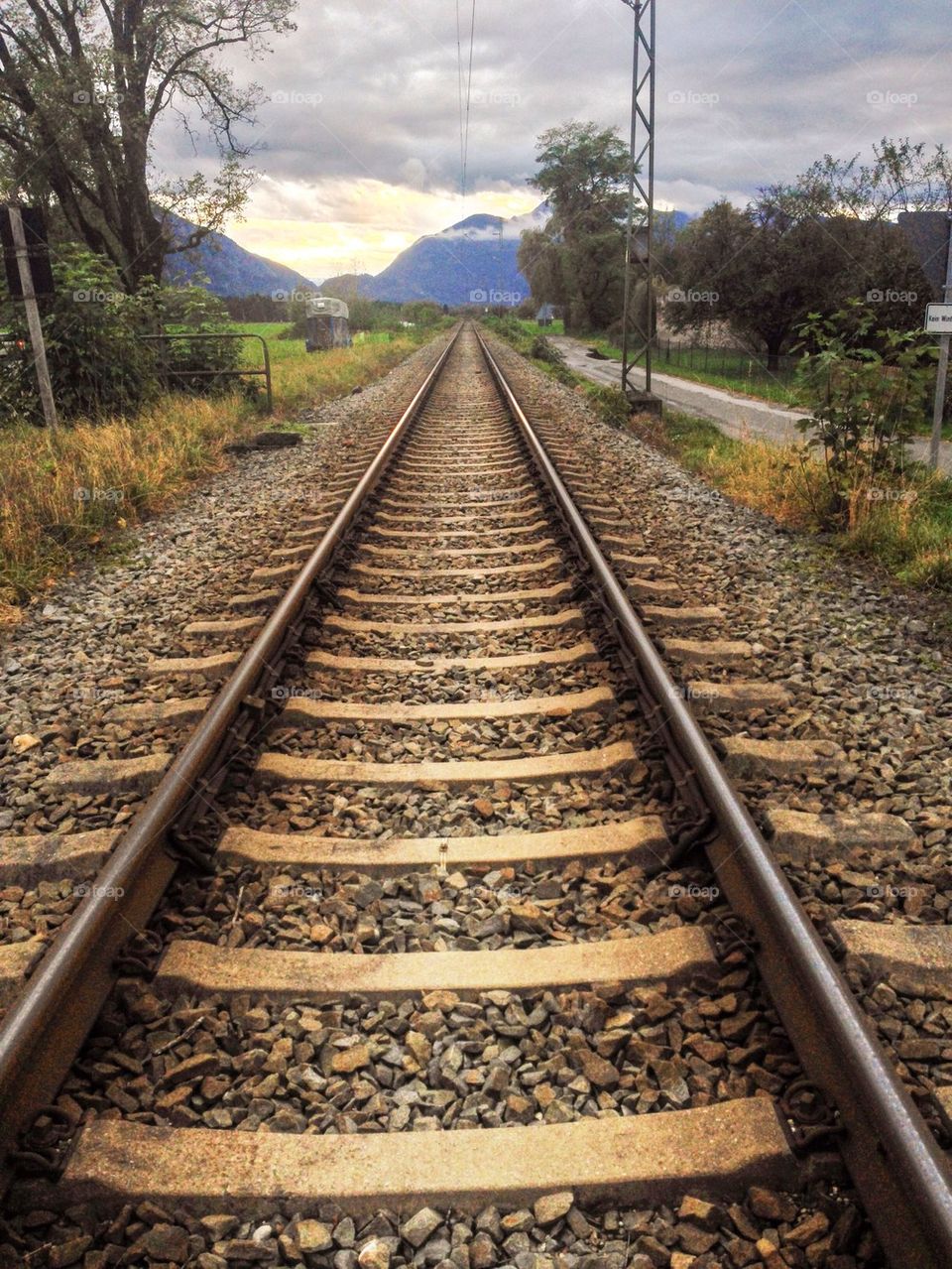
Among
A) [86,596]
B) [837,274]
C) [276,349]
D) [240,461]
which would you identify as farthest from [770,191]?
[86,596]

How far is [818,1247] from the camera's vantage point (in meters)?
1.60

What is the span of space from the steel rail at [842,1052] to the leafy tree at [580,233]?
46.7 metres

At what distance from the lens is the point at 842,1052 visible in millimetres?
1764

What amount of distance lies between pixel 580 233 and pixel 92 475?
49399 millimetres

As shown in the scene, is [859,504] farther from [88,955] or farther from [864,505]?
[88,955]

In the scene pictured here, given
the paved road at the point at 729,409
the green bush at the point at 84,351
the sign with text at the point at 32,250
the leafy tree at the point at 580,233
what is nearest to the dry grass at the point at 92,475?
the green bush at the point at 84,351

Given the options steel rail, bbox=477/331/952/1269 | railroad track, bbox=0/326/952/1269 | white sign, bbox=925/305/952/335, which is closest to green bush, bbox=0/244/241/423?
railroad track, bbox=0/326/952/1269

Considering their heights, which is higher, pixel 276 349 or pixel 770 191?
pixel 770 191

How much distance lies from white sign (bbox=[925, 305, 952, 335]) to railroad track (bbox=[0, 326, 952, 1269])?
4.56m

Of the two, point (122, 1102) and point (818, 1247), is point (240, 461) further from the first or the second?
point (818, 1247)

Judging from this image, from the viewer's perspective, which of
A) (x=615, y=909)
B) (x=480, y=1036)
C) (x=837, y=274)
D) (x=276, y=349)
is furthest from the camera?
(x=276, y=349)

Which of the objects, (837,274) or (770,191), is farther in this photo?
(770,191)

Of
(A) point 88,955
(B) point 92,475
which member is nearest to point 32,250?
(B) point 92,475

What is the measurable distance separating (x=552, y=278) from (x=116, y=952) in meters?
56.9
